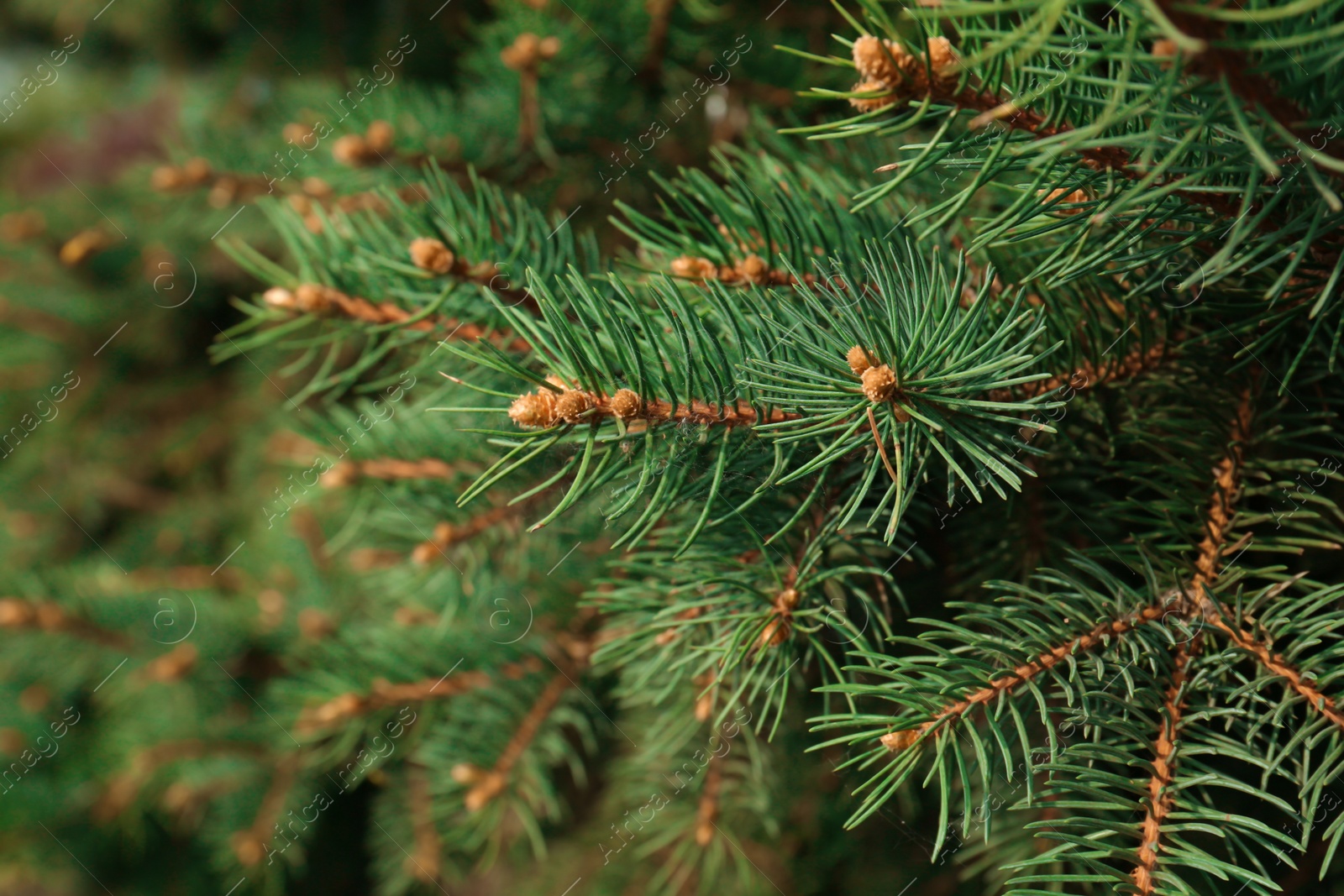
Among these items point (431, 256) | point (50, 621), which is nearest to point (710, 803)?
point (431, 256)

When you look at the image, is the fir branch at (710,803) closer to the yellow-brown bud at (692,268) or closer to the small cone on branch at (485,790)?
the small cone on branch at (485,790)

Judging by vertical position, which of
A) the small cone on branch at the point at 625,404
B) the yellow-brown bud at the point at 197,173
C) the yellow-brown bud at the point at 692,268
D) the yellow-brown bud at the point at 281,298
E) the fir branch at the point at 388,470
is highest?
the yellow-brown bud at the point at 197,173

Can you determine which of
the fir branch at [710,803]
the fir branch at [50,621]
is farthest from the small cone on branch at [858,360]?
the fir branch at [50,621]

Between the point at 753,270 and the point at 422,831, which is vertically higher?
the point at 753,270

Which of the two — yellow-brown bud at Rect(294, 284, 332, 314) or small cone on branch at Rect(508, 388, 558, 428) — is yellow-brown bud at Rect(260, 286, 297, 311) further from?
small cone on branch at Rect(508, 388, 558, 428)

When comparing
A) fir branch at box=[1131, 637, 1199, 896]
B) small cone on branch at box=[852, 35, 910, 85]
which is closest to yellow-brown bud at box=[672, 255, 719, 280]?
small cone on branch at box=[852, 35, 910, 85]

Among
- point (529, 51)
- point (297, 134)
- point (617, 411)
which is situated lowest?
point (617, 411)

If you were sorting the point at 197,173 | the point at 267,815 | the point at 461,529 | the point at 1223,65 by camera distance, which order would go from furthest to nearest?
the point at 267,815
the point at 197,173
the point at 461,529
the point at 1223,65

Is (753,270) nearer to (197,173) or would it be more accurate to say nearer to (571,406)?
(571,406)
